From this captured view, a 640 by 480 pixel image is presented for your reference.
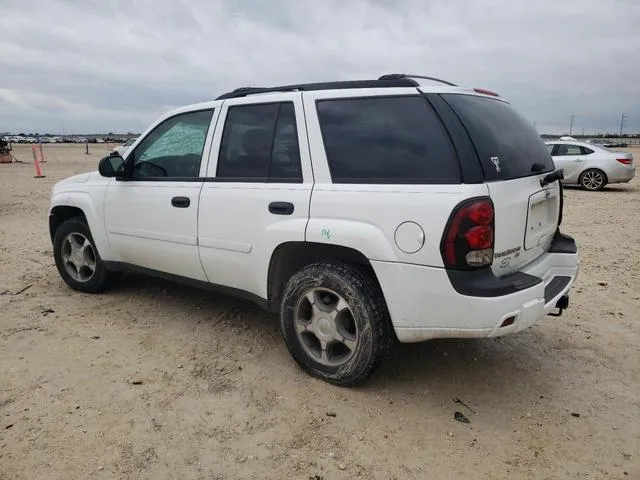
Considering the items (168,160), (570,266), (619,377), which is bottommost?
(619,377)

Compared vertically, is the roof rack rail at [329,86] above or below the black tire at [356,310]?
above

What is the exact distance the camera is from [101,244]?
4.63 metres

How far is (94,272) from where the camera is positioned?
493 centimetres

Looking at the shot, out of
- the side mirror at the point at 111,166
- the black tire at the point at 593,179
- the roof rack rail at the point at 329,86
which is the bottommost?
the black tire at the point at 593,179

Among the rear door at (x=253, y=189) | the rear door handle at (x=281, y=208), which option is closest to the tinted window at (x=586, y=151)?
the rear door at (x=253, y=189)

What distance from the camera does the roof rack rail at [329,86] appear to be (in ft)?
10.1

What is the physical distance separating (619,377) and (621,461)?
99cm

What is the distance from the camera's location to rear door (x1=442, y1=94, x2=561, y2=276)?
9.20 feet

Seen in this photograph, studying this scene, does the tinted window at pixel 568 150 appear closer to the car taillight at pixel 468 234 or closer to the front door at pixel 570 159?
the front door at pixel 570 159

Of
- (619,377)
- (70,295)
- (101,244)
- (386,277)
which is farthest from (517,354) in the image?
(70,295)

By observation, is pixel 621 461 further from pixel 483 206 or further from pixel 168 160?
pixel 168 160

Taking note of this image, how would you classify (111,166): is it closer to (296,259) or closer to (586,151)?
(296,259)

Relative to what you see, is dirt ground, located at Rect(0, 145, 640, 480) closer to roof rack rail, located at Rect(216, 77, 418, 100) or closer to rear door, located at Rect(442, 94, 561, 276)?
rear door, located at Rect(442, 94, 561, 276)

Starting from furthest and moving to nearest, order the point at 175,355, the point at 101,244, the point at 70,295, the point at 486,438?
1. the point at 70,295
2. the point at 101,244
3. the point at 175,355
4. the point at 486,438
